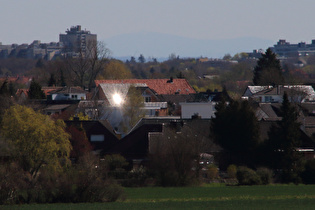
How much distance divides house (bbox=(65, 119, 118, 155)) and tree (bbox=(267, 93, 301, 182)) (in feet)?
36.1

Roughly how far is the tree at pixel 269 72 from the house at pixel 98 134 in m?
44.8

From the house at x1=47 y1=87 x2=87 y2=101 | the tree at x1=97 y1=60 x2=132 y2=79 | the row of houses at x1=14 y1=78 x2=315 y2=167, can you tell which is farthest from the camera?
the tree at x1=97 y1=60 x2=132 y2=79

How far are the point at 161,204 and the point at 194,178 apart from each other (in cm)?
1096

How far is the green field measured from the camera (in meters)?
28.4

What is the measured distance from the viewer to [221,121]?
5019cm

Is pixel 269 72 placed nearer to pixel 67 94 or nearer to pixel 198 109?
pixel 67 94

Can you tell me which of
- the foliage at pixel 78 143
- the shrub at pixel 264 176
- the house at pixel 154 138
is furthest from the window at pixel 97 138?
the shrub at pixel 264 176

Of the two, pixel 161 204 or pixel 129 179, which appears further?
pixel 129 179

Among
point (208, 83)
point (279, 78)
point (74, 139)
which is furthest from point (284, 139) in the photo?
point (208, 83)

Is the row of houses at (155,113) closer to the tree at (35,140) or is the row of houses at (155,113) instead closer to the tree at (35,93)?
the tree at (35,93)

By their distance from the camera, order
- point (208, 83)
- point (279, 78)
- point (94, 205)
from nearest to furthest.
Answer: point (94, 205)
point (279, 78)
point (208, 83)

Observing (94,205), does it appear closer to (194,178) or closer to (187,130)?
(194,178)

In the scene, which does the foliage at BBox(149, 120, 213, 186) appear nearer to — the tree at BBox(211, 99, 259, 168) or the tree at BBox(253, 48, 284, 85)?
the tree at BBox(211, 99, 259, 168)

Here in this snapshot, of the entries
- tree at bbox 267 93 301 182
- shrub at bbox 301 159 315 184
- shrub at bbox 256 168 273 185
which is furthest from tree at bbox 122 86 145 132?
shrub at bbox 256 168 273 185
